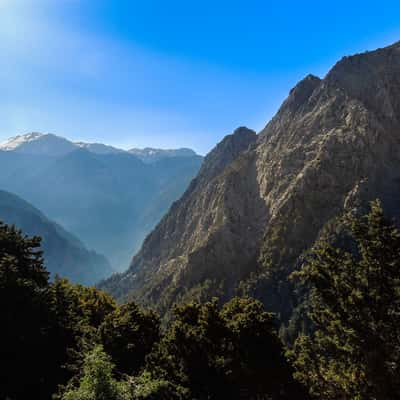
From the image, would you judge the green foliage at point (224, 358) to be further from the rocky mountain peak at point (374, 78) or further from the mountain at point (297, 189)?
the rocky mountain peak at point (374, 78)

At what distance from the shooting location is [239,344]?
23031mm

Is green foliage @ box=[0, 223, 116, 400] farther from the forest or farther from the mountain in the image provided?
the mountain

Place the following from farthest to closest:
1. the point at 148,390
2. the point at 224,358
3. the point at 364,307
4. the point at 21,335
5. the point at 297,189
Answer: the point at 297,189 → the point at 224,358 → the point at 21,335 → the point at 364,307 → the point at 148,390

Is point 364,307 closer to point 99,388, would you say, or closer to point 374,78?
point 99,388

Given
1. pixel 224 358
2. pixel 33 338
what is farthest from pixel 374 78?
pixel 33 338

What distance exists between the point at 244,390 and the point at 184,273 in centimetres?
11235

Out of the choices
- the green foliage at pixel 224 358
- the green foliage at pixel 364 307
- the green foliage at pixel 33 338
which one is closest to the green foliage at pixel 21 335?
the green foliage at pixel 33 338

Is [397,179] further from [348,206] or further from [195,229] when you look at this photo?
[195,229]

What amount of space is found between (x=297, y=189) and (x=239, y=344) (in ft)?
362

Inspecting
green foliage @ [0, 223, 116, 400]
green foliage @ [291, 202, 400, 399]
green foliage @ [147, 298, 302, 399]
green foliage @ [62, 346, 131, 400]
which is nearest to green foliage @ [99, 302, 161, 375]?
green foliage @ [0, 223, 116, 400]

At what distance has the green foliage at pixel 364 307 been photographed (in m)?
16.5

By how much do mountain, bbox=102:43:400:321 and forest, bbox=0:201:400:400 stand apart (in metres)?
86.8

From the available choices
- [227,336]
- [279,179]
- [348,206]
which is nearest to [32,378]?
[227,336]

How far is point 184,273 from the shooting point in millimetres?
133375
